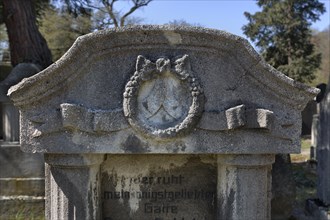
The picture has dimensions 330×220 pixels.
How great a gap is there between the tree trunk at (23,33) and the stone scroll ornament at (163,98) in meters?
5.12

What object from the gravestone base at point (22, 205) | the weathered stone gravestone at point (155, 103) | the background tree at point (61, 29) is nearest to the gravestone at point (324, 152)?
the weathered stone gravestone at point (155, 103)

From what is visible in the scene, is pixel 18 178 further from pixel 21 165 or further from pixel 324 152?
pixel 324 152

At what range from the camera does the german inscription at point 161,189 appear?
9.75ft

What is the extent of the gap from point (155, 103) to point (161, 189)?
2.52 ft

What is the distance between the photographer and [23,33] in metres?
7.33

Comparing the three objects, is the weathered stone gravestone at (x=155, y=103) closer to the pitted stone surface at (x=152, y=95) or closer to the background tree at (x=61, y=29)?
Result: the pitted stone surface at (x=152, y=95)

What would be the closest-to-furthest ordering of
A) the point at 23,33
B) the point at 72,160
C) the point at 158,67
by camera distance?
the point at 158,67, the point at 72,160, the point at 23,33

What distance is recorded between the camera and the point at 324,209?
4.57 metres

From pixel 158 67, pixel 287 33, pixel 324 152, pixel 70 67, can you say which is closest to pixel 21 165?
pixel 70 67

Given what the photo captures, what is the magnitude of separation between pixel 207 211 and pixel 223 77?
3.58 ft

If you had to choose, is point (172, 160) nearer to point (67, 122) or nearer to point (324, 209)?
point (67, 122)

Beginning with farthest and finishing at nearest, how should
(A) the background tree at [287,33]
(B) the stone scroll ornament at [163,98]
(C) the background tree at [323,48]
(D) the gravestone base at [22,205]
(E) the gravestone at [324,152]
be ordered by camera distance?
(C) the background tree at [323,48] < (A) the background tree at [287,33] < (D) the gravestone base at [22,205] < (E) the gravestone at [324,152] < (B) the stone scroll ornament at [163,98]

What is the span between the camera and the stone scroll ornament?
2.58 m

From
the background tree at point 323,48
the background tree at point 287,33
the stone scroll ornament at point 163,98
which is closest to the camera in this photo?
the stone scroll ornament at point 163,98
